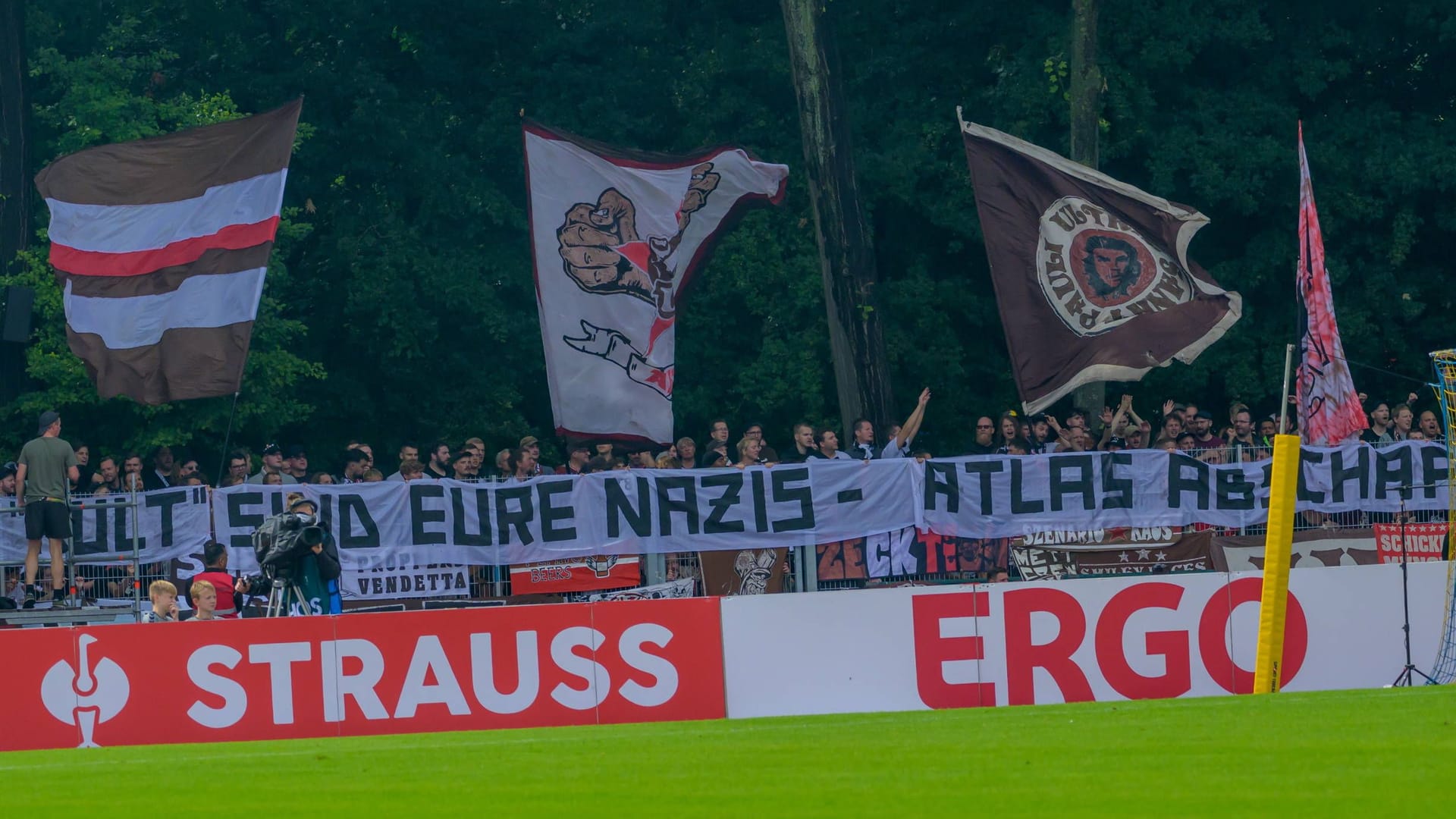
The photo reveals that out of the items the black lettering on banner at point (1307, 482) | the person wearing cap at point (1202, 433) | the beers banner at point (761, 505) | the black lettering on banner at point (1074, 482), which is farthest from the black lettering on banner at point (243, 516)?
the black lettering on banner at point (1307, 482)

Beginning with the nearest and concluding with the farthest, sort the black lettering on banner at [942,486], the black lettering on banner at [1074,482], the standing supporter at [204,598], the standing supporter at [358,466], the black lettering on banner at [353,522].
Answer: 1. the standing supporter at [204,598]
2. the black lettering on banner at [353,522]
3. the black lettering on banner at [942,486]
4. the black lettering on banner at [1074,482]
5. the standing supporter at [358,466]

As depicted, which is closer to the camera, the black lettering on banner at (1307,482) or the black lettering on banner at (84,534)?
the black lettering on banner at (84,534)

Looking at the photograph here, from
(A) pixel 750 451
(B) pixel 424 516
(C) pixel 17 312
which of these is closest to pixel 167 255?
(B) pixel 424 516

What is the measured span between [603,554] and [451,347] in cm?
1284

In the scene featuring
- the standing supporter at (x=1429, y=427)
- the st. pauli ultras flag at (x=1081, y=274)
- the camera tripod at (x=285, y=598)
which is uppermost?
the st. pauli ultras flag at (x=1081, y=274)

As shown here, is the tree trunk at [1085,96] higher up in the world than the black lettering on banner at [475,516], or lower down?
higher up

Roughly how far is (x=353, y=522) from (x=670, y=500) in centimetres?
311

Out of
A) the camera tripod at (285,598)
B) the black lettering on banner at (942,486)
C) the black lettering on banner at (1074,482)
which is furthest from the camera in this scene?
the black lettering on banner at (1074,482)

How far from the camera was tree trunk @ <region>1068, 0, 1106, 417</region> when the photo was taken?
1085 inches

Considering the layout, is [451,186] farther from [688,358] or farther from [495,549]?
[495,549]

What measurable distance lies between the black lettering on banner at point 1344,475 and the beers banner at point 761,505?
0.01m

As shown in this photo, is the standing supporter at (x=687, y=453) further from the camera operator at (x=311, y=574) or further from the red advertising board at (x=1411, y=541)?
the red advertising board at (x=1411, y=541)

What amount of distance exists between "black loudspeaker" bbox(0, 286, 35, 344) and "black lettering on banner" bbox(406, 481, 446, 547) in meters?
7.30

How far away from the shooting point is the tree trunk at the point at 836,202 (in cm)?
2608
